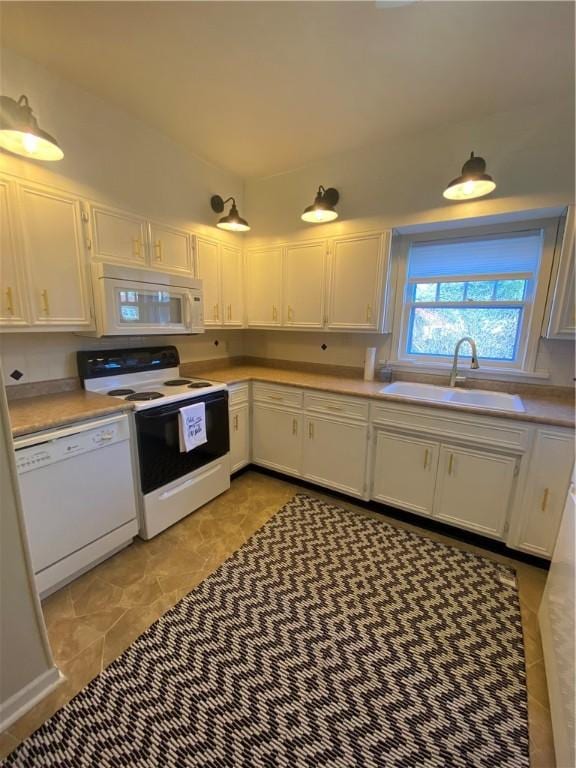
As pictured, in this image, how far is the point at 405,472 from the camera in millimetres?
2301

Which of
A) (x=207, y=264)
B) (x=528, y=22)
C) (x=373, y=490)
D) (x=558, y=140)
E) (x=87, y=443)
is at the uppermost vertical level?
(x=528, y=22)

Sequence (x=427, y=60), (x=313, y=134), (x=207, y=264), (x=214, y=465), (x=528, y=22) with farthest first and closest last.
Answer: (x=207, y=264) → (x=214, y=465) → (x=313, y=134) → (x=427, y=60) → (x=528, y=22)

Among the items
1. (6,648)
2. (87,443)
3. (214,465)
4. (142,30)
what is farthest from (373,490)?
(142,30)

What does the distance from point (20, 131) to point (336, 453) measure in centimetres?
261

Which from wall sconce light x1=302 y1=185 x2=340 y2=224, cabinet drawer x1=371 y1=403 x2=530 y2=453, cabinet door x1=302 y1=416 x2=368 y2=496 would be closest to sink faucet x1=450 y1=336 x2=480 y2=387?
cabinet drawer x1=371 y1=403 x2=530 y2=453

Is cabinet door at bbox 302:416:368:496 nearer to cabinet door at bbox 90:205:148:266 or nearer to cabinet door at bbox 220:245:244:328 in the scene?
cabinet door at bbox 220:245:244:328

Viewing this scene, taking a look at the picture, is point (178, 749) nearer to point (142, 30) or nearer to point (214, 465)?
point (214, 465)

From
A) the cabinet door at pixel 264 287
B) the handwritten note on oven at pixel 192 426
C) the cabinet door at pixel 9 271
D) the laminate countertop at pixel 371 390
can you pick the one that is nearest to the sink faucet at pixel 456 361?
the laminate countertop at pixel 371 390

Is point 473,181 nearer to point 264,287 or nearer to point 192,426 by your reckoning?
point 264,287

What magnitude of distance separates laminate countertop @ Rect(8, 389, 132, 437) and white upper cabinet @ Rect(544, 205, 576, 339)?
269 centimetres

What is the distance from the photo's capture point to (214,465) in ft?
8.45

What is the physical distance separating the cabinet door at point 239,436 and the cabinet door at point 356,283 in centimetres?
113

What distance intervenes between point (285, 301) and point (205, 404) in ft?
4.24

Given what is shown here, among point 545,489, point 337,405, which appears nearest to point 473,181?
point 337,405
